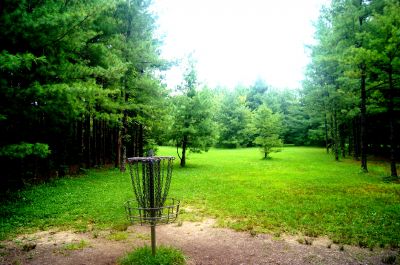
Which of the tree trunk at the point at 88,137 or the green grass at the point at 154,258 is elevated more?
the tree trunk at the point at 88,137

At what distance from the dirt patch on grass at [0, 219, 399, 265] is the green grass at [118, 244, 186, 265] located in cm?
29

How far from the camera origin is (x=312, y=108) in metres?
33.2

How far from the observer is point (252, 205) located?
10.7m

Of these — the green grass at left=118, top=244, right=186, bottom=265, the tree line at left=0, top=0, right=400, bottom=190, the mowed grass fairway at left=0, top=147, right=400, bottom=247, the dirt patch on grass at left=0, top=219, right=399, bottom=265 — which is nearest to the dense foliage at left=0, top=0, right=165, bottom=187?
the tree line at left=0, top=0, right=400, bottom=190

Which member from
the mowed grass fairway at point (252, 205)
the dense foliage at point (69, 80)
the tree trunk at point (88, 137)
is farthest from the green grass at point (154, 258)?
the tree trunk at point (88, 137)

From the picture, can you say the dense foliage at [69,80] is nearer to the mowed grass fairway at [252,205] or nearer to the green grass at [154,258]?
the mowed grass fairway at [252,205]

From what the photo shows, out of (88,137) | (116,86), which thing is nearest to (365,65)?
(116,86)

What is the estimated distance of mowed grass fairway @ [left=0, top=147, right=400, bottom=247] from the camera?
26.6 ft

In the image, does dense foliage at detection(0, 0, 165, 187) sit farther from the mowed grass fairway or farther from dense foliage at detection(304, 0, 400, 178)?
dense foliage at detection(304, 0, 400, 178)

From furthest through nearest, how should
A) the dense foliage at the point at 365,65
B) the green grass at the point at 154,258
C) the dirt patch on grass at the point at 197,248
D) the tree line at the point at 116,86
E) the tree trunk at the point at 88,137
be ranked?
the tree trunk at the point at 88,137, the dense foliage at the point at 365,65, the tree line at the point at 116,86, the dirt patch on grass at the point at 197,248, the green grass at the point at 154,258

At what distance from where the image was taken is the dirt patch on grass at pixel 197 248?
6125 mm

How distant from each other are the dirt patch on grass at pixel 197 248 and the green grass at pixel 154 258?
287mm

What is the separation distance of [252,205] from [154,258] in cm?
557

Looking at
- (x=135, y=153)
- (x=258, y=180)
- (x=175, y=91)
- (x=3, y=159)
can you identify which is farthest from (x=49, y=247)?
(x=135, y=153)
